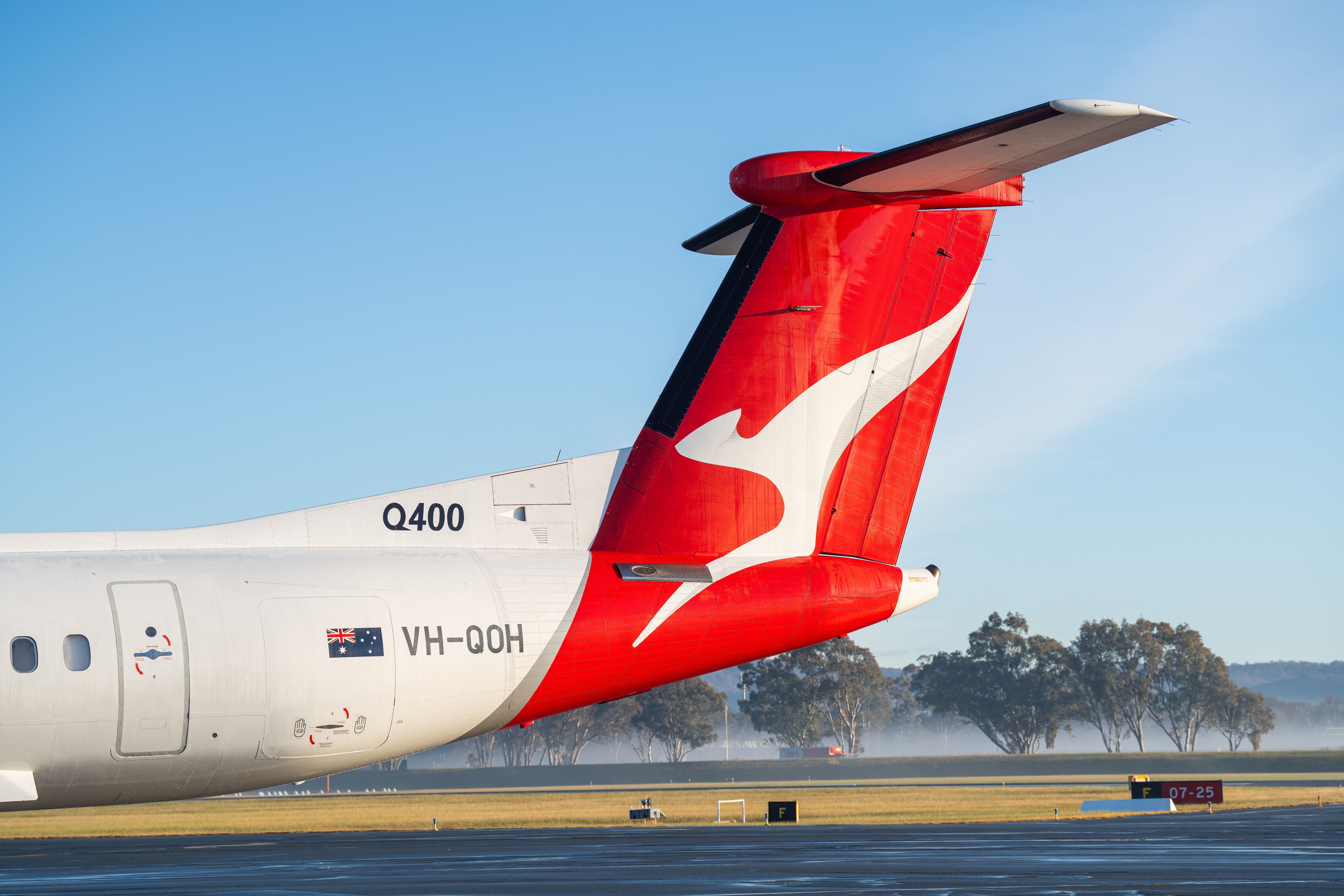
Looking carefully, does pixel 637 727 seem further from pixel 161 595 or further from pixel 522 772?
pixel 161 595

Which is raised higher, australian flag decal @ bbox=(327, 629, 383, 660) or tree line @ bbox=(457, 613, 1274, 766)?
australian flag decal @ bbox=(327, 629, 383, 660)

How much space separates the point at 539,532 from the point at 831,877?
600 cm

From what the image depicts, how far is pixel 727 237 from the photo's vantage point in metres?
13.8

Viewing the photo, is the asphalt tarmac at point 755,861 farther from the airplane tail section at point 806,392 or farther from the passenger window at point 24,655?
the passenger window at point 24,655

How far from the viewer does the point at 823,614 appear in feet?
40.6

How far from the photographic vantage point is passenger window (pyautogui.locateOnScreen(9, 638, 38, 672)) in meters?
9.34

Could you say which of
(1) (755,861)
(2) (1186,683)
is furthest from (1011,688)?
(1) (755,861)

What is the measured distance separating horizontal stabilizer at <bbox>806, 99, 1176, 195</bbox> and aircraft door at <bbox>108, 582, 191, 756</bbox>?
24.0ft

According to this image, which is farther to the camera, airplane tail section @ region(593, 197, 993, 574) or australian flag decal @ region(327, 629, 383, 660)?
airplane tail section @ region(593, 197, 993, 574)

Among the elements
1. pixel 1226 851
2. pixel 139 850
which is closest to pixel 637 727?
pixel 139 850

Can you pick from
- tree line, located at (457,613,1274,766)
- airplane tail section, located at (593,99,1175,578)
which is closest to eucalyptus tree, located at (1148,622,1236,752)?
tree line, located at (457,613,1274,766)

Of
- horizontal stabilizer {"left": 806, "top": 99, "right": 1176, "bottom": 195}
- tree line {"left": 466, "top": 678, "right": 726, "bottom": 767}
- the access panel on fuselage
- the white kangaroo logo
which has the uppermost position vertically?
horizontal stabilizer {"left": 806, "top": 99, "right": 1176, "bottom": 195}

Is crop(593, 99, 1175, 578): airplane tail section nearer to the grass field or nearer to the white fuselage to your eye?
the white fuselage

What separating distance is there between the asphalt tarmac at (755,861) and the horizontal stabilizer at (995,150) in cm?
718
